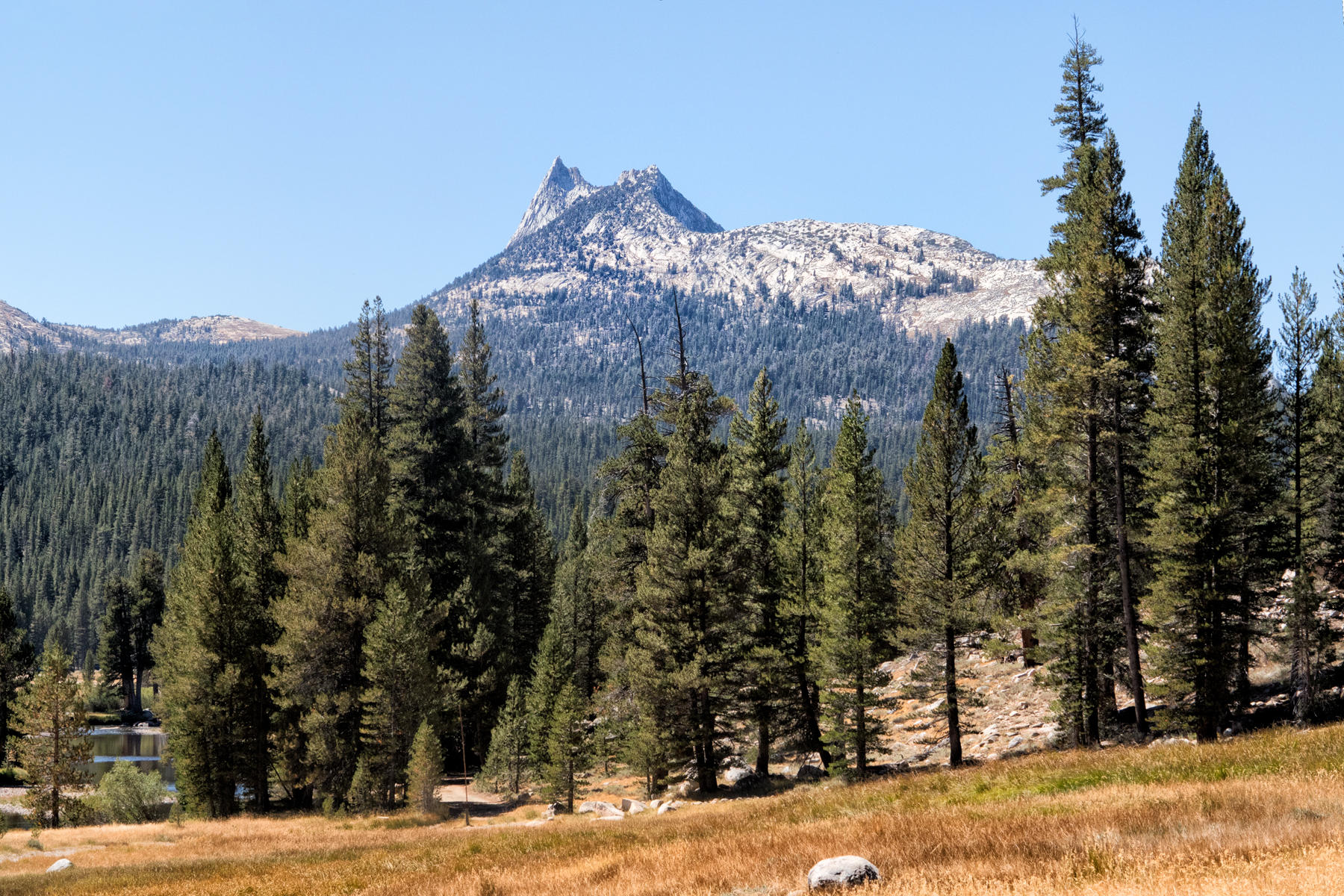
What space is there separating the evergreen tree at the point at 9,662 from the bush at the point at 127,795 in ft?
84.6

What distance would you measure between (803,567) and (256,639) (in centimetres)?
2594

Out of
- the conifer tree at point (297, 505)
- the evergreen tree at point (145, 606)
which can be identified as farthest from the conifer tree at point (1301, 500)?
the evergreen tree at point (145, 606)

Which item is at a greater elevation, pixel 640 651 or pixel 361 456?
pixel 361 456

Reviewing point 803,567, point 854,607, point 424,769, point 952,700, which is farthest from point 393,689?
point 952,700

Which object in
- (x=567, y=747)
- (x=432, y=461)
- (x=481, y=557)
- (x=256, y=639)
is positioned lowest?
(x=567, y=747)

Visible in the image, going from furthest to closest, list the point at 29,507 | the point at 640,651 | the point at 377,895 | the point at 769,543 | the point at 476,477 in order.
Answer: the point at 29,507, the point at 476,477, the point at 769,543, the point at 640,651, the point at 377,895

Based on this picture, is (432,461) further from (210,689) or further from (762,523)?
(762,523)

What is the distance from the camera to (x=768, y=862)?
12469 mm

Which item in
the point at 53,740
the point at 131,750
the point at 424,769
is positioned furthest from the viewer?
the point at 131,750

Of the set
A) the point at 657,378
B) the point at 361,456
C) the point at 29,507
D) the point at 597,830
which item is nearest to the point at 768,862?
the point at 597,830

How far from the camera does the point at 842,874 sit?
10336 millimetres

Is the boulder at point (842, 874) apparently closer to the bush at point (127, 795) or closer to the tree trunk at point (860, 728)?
the tree trunk at point (860, 728)

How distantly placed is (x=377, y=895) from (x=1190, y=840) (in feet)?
38.2

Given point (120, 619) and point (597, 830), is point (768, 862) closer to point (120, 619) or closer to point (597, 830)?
point (597, 830)
